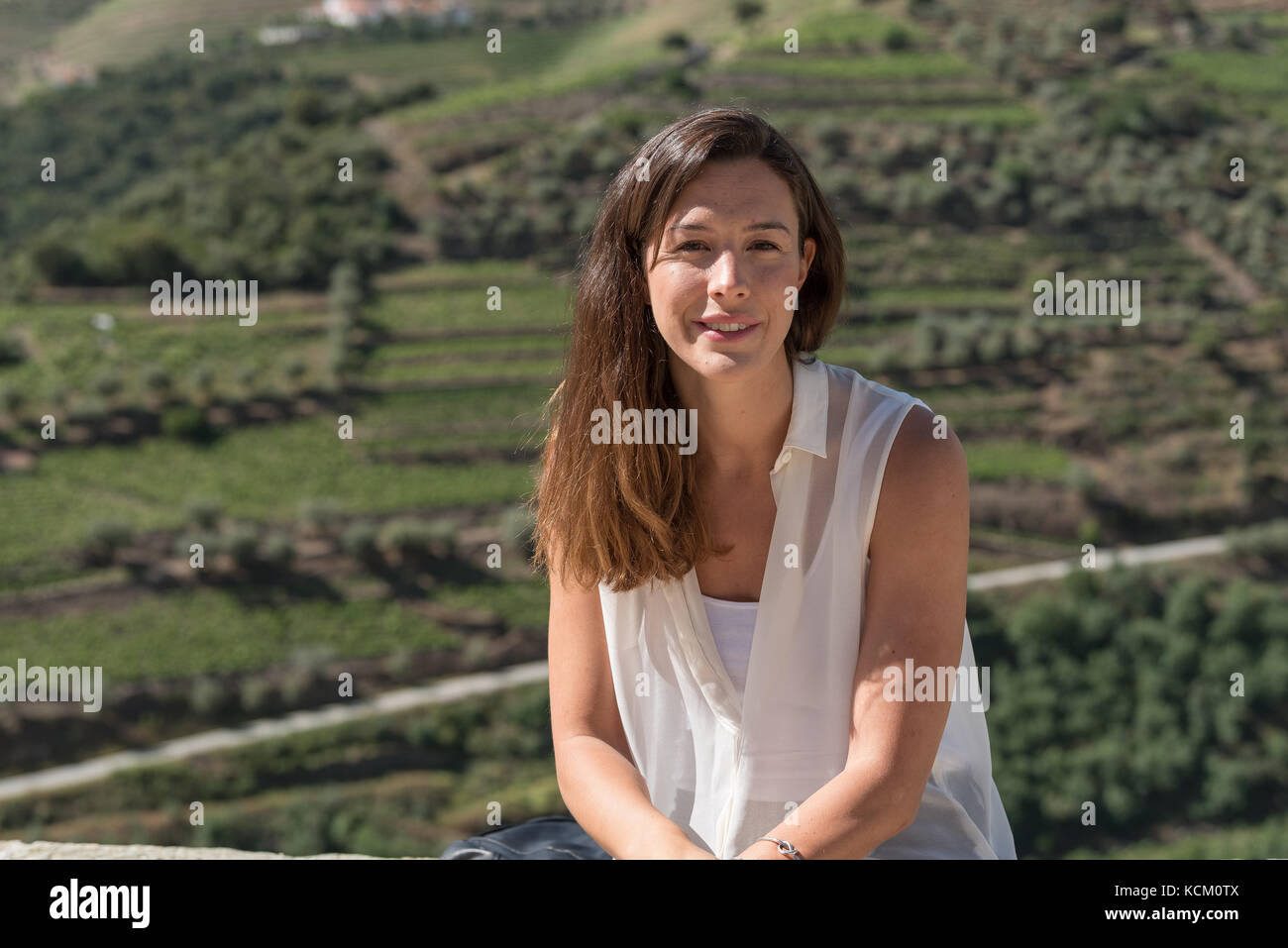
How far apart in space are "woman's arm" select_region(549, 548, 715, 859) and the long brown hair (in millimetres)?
50

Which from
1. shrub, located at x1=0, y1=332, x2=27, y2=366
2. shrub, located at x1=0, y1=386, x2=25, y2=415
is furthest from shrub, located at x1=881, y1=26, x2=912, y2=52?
shrub, located at x1=0, y1=386, x2=25, y2=415

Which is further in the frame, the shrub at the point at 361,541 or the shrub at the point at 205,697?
the shrub at the point at 361,541

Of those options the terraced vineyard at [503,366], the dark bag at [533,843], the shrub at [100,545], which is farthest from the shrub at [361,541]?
the dark bag at [533,843]

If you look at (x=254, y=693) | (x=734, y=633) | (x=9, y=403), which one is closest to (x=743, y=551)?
→ (x=734, y=633)

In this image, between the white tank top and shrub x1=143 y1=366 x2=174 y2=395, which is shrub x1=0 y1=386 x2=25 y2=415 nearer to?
shrub x1=143 y1=366 x2=174 y2=395

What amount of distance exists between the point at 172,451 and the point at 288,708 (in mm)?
3397

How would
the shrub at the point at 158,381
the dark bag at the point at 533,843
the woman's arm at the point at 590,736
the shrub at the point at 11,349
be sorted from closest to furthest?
the woman's arm at the point at 590,736 < the dark bag at the point at 533,843 < the shrub at the point at 158,381 < the shrub at the point at 11,349

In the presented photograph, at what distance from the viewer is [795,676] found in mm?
1340

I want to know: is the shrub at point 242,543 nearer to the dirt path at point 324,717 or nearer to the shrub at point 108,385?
the dirt path at point 324,717

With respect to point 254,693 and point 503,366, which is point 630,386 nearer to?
point 254,693

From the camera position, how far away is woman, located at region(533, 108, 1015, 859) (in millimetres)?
1285

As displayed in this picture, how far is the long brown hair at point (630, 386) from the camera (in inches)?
53.1
